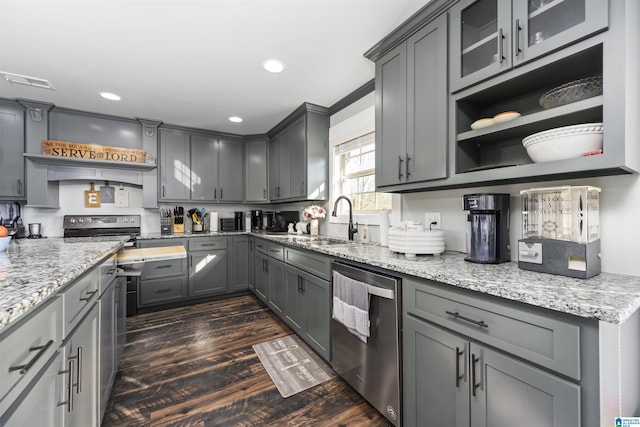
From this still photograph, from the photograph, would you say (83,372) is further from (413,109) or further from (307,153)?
(307,153)

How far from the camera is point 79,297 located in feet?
3.78

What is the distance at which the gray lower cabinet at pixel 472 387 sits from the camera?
34.1 inches

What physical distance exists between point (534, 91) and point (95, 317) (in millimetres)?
2689

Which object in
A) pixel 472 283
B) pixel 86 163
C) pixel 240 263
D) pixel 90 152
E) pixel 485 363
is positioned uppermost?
pixel 90 152

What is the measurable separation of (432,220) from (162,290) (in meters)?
3.37

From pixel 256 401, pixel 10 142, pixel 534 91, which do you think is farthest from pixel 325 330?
pixel 10 142

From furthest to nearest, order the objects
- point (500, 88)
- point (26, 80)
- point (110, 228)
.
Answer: point (110, 228) → point (26, 80) → point (500, 88)

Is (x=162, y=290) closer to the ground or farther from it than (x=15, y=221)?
closer to the ground

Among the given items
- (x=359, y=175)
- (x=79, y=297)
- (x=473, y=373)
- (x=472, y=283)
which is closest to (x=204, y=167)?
(x=359, y=175)

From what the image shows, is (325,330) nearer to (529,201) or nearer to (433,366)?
(433,366)

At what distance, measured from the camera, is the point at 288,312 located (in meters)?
2.69

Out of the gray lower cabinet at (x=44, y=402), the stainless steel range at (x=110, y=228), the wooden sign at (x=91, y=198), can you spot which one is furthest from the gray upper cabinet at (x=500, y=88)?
the wooden sign at (x=91, y=198)

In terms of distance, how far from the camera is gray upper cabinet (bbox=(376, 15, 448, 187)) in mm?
1581

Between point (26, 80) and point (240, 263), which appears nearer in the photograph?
point (26, 80)
